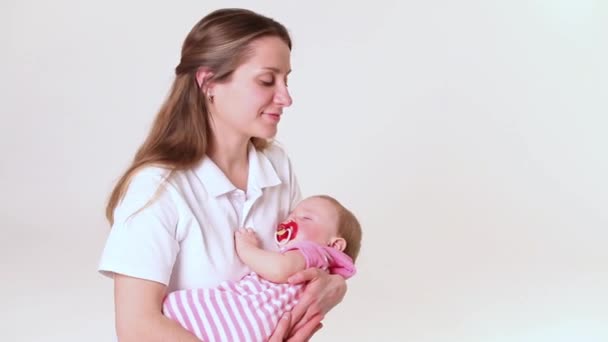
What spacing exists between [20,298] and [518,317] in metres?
2.67

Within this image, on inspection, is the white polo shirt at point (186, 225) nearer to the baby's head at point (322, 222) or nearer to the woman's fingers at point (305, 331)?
the baby's head at point (322, 222)

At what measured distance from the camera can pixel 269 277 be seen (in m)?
2.95

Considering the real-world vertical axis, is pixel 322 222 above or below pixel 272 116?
below

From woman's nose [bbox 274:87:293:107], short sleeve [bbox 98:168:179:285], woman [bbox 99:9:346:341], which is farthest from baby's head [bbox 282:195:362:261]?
short sleeve [bbox 98:168:179:285]

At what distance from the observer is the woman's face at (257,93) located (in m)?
3.11

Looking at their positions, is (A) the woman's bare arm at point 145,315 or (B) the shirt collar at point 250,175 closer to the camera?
(A) the woman's bare arm at point 145,315

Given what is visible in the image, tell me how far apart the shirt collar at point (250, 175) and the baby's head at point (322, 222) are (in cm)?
16

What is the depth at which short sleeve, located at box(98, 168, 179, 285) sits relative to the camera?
279cm

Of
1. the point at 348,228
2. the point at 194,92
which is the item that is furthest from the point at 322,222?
the point at 194,92

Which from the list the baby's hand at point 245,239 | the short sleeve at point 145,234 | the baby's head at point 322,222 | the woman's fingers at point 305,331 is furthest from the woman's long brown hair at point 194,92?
the woman's fingers at point 305,331

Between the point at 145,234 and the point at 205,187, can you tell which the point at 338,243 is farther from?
the point at 145,234

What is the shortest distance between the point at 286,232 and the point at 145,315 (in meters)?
0.61

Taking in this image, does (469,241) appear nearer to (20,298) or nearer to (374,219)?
(374,219)

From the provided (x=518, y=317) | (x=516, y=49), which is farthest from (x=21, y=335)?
(x=516, y=49)
